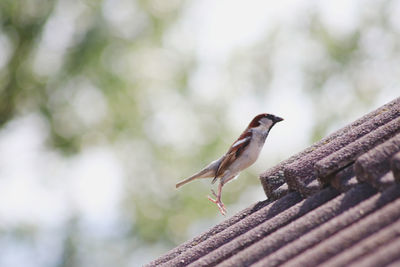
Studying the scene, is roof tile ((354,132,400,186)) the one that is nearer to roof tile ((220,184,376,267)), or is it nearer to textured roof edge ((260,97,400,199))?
roof tile ((220,184,376,267))

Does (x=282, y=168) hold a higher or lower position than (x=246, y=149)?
lower

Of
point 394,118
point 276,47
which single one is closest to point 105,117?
point 276,47

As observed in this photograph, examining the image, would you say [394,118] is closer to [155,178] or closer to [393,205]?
[393,205]

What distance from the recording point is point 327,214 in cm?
217

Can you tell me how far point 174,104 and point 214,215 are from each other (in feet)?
8.55

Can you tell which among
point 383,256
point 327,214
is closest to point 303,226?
point 327,214

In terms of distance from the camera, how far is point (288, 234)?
2.18 meters

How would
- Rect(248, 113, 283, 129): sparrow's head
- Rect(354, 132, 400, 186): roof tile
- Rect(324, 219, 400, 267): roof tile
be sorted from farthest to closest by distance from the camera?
Rect(248, 113, 283, 129): sparrow's head < Rect(354, 132, 400, 186): roof tile < Rect(324, 219, 400, 267): roof tile

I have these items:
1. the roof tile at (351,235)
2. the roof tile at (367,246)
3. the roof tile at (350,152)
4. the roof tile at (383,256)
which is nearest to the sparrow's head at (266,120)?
the roof tile at (350,152)

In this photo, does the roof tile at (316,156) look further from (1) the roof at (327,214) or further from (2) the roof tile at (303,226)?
(2) the roof tile at (303,226)

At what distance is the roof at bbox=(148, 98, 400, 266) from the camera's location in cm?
180

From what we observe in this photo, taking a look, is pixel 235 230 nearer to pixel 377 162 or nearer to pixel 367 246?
pixel 377 162

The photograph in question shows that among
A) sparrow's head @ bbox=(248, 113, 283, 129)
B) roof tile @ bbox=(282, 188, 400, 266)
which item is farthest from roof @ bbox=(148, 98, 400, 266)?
sparrow's head @ bbox=(248, 113, 283, 129)

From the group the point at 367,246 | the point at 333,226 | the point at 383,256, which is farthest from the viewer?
the point at 333,226
